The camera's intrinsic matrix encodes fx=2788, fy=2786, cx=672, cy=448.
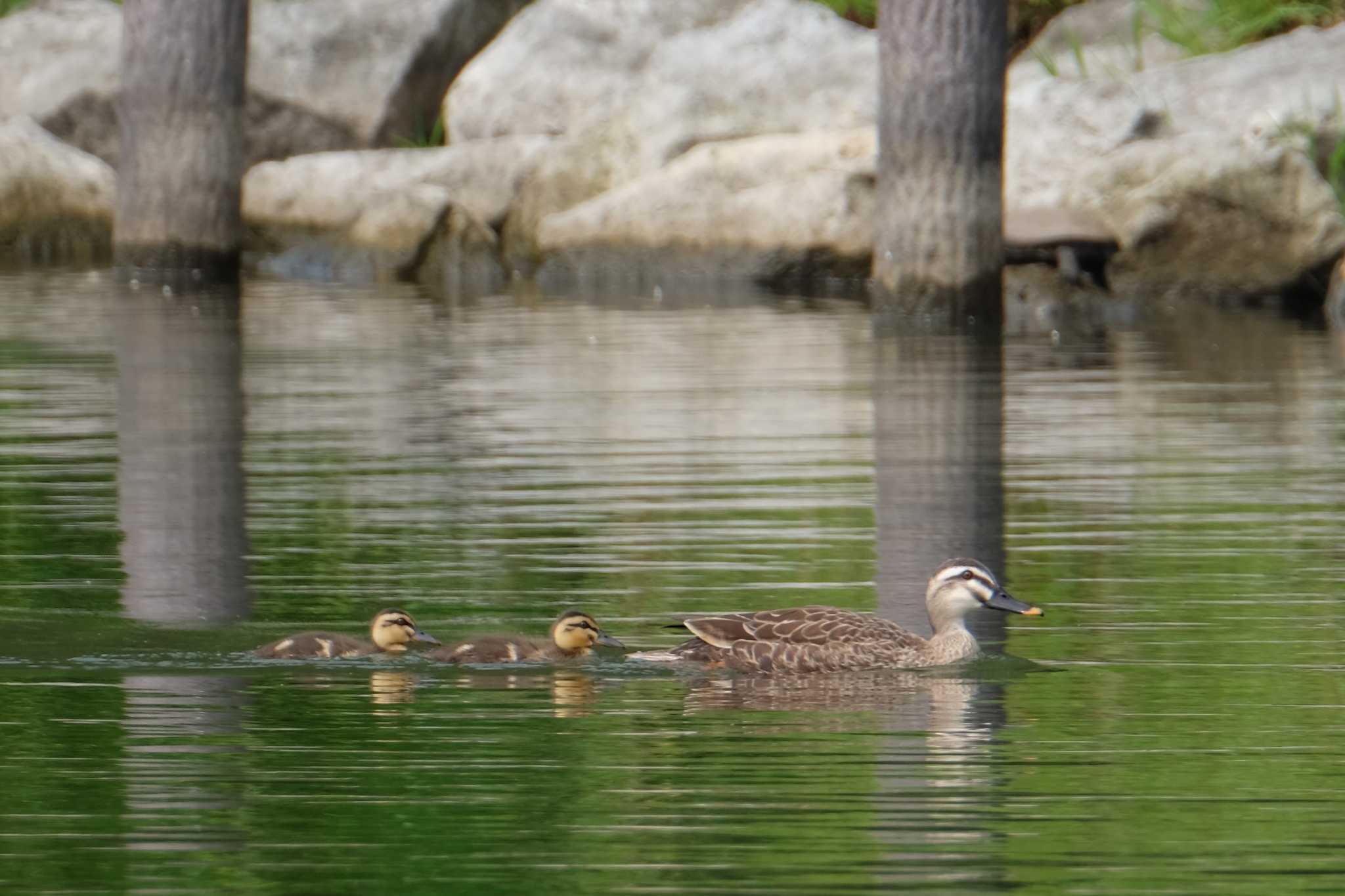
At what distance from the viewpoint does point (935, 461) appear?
40.4 ft

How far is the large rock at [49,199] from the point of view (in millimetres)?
26938

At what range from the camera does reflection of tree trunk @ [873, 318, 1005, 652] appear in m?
9.77

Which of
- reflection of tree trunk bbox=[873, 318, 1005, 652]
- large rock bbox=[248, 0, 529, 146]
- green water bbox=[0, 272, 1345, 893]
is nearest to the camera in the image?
green water bbox=[0, 272, 1345, 893]

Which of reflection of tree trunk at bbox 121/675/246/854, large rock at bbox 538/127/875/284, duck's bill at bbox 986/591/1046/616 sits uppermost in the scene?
large rock at bbox 538/127/875/284

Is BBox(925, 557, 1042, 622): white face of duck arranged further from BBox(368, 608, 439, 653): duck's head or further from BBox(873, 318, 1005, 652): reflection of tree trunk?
BBox(368, 608, 439, 653): duck's head

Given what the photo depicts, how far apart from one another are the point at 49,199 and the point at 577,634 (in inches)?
817

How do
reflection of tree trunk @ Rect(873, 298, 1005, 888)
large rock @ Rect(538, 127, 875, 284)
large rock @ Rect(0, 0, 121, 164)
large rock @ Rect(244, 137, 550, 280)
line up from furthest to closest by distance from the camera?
large rock @ Rect(0, 0, 121, 164) → large rock @ Rect(244, 137, 550, 280) → large rock @ Rect(538, 127, 875, 284) → reflection of tree trunk @ Rect(873, 298, 1005, 888)

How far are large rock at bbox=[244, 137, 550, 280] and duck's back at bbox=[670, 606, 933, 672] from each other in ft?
58.4

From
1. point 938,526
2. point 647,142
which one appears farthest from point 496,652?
point 647,142

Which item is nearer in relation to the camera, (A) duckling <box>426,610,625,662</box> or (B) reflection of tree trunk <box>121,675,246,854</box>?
(B) reflection of tree trunk <box>121,675,246,854</box>

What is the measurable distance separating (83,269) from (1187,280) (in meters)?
10.1

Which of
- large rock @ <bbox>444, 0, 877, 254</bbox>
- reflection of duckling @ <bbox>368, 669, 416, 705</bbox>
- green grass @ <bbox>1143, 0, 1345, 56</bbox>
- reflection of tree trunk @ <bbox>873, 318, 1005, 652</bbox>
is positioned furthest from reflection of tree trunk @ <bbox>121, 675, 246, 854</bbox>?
green grass @ <bbox>1143, 0, 1345, 56</bbox>

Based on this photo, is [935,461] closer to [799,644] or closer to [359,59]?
[799,644]

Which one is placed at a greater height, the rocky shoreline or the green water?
the rocky shoreline
